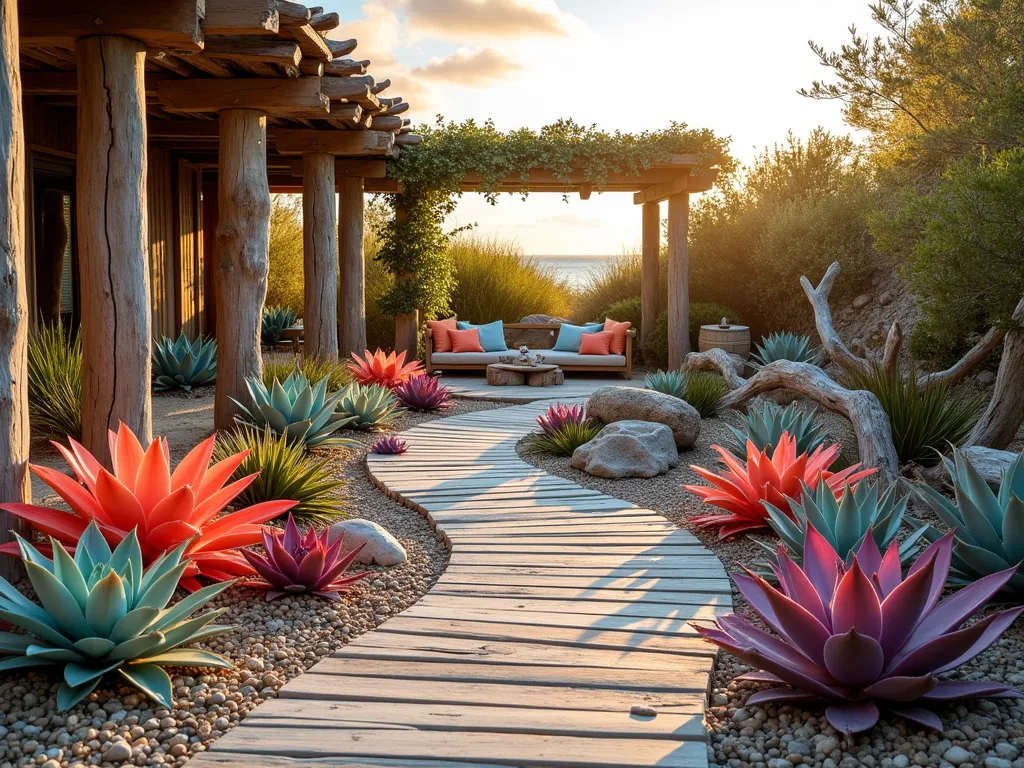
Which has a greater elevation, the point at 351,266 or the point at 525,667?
the point at 351,266

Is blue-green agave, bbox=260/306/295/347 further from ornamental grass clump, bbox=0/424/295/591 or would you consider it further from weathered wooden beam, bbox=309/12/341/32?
ornamental grass clump, bbox=0/424/295/591

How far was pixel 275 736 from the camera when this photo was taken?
8.16 ft

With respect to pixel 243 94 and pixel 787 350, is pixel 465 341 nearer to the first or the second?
pixel 787 350

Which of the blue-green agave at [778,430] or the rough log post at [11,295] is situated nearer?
the rough log post at [11,295]

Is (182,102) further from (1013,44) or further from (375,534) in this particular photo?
(1013,44)

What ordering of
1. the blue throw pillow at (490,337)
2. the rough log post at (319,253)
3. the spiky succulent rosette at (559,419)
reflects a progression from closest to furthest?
the spiky succulent rosette at (559,419) → the rough log post at (319,253) → the blue throw pillow at (490,337)

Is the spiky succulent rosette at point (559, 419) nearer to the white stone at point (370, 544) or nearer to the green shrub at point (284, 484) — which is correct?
the green shrub at point (284, 484)

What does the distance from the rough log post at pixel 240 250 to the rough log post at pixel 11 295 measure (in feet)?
9.70

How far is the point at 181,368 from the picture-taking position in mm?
9211

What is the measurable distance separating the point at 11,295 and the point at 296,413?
9.65 feet

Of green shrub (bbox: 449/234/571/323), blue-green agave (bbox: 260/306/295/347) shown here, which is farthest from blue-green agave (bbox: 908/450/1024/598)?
blue-green agave (bbox: 260/306/295/347)

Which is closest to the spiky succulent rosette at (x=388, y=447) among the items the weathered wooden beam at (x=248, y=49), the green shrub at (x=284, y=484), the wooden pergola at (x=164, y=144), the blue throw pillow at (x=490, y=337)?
the wooden pergola at (x=164, y=144)

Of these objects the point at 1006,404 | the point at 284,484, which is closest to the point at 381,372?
the point at 284,484

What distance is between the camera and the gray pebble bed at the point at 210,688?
8.07ft
